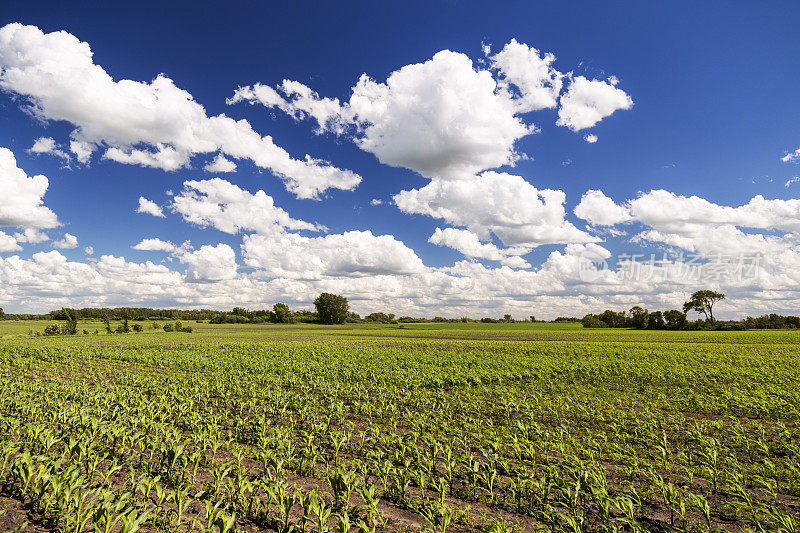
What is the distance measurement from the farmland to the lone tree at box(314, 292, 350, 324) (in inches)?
4986

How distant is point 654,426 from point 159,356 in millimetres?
38155

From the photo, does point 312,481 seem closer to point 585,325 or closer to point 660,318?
point 660,318

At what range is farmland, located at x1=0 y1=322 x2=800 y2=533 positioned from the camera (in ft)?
19.9

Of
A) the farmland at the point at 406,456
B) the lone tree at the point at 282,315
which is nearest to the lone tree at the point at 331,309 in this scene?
the lone tree at the point at 282,315

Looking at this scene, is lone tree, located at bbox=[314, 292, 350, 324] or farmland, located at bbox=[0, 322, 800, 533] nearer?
farmland, located at bbox=[0, 322, 800, 533]

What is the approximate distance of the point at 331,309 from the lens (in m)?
146

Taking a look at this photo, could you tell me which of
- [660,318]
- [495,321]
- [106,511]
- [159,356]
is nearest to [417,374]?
[106,511]

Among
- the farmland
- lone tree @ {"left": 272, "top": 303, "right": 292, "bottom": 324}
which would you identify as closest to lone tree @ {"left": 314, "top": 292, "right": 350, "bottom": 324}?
lone tree @ {"left": 272, "top": 303, "right": 292, "bottom": 324}

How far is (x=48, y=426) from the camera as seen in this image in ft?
33.8

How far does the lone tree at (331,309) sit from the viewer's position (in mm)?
146500

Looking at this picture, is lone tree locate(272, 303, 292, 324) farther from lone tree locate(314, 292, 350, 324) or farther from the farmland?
the farmland

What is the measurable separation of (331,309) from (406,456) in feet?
462

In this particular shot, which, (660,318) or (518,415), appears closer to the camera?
(518,415)

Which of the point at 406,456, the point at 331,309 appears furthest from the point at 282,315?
the point at 406,456
